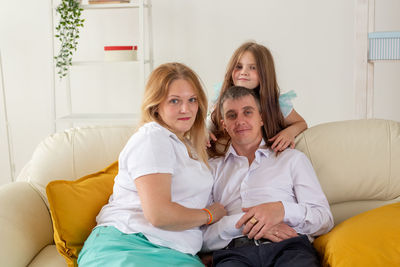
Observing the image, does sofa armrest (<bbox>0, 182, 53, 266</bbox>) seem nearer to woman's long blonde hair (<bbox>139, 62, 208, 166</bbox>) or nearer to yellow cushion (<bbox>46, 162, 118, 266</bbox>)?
yellow cushion (<bbox>46, 162, 118, 266</bbox>)

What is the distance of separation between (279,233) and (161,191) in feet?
1.52

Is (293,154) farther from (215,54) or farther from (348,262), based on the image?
(215,54)

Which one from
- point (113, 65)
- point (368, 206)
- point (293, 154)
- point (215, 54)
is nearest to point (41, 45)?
point (113, 65)

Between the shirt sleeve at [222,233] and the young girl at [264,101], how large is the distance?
1.26 feet

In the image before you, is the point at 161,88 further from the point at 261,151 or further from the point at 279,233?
the point at 279,233

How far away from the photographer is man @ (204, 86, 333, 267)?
1.61 metres

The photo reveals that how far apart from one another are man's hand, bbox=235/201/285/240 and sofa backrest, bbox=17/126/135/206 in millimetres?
723

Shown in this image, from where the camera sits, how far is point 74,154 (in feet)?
6.79

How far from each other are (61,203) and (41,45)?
7.89 ft

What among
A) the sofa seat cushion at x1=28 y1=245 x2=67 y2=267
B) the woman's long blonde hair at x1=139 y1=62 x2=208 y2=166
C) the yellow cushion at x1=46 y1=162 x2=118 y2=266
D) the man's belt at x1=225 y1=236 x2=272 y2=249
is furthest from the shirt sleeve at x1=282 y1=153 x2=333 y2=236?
the sofa seat cushion at x1=28 y1=245 x2=67 y2=267

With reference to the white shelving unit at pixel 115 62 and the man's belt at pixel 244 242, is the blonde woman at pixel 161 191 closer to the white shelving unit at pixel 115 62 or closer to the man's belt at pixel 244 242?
the man's belt at pixel 244 242

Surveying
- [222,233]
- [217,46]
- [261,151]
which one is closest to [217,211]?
[222,233]

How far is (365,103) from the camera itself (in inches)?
104

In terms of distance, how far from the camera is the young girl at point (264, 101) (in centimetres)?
203
